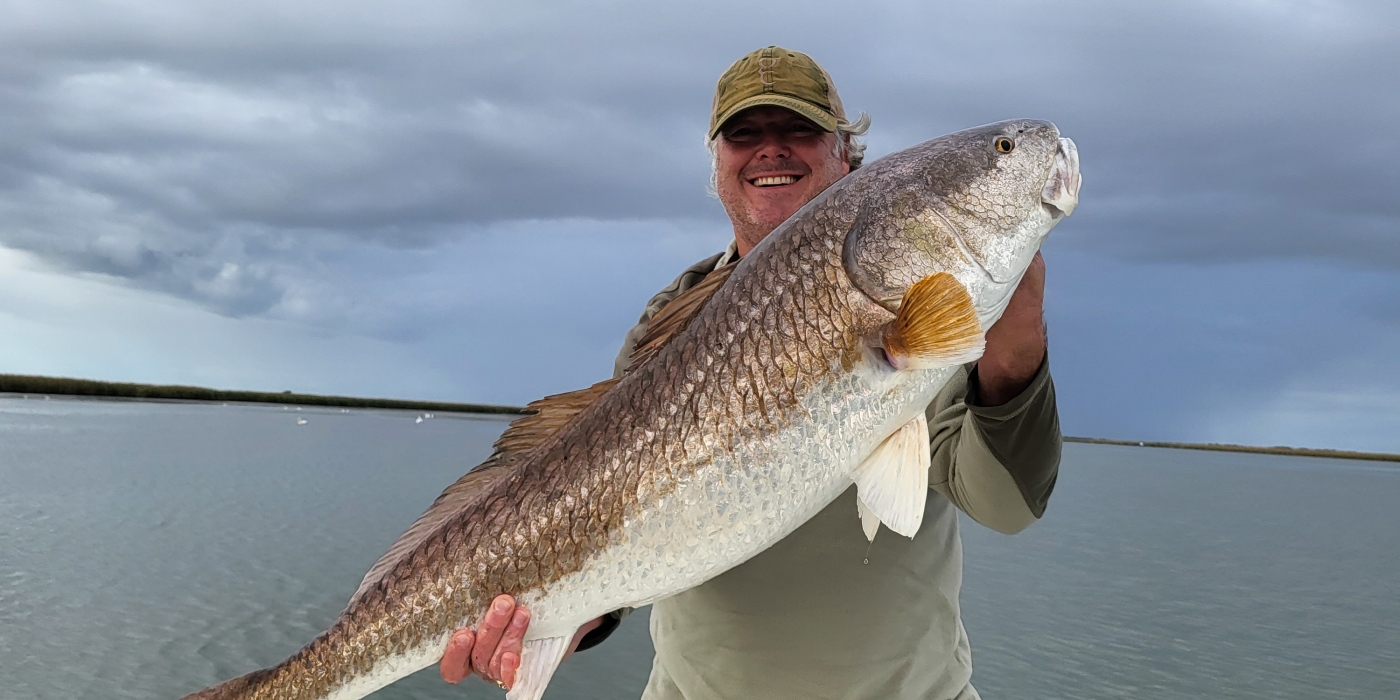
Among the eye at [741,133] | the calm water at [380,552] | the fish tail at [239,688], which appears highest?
the eye at [741,133]

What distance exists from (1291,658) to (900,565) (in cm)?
1371

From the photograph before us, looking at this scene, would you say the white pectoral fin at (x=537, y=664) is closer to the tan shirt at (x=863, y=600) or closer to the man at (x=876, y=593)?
the man at (x=876, y=593)

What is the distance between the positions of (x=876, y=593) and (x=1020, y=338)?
1.03 meters

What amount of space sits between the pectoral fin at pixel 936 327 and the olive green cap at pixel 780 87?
66.7 inches

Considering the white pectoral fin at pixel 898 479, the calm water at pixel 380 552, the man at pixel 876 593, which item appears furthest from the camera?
the calm water at pixel 380 552

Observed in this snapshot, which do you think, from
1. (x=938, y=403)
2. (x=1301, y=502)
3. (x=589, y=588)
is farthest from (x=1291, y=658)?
(x=1301, y=502)

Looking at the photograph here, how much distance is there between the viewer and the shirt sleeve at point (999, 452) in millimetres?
2779

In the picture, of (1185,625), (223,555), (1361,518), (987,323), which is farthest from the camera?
(1361,518)

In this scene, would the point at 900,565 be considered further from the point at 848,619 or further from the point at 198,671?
the point at 198,671

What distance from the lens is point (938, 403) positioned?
342 cm

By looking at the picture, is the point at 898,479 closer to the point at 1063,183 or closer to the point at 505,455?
the point at 1063,183

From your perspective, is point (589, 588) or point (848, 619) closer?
point (589, 588)

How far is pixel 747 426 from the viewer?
2.47 meters

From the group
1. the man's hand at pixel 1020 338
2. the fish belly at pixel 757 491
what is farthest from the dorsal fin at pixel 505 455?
the man's hand at pixel 1020 338
